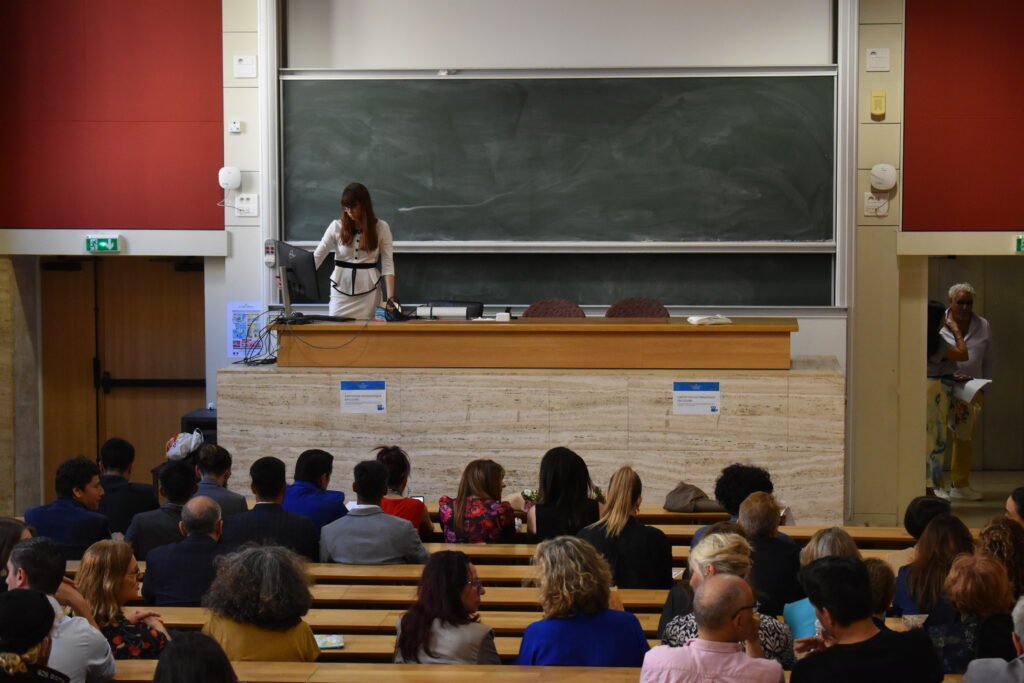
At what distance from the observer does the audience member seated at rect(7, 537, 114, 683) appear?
11.6 feet

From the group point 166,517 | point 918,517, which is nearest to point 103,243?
point 166,517

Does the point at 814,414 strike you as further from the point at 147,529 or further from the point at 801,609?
the point at 147,529

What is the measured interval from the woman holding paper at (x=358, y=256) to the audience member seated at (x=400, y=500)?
1.93 meters

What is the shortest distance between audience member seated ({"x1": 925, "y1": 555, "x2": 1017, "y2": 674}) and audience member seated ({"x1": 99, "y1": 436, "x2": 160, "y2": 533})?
12.7ft

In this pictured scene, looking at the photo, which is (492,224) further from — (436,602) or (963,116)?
(436,602)

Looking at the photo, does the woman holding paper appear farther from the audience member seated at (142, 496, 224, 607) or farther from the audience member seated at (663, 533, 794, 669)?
the audience member seated at (663, 533, 794, 669)

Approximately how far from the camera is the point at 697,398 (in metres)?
7.28

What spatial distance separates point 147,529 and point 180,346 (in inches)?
210

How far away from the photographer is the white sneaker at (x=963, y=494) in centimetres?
991

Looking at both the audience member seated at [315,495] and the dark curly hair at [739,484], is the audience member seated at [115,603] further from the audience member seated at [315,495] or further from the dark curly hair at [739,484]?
the dark curly hair at [739,484]

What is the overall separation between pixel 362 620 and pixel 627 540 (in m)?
1.08

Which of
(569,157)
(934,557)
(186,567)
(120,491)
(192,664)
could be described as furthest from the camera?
(569,157)

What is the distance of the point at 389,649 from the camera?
407 centimetres

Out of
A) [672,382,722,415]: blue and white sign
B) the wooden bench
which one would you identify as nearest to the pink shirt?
the wooden bench
